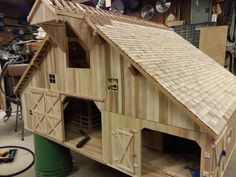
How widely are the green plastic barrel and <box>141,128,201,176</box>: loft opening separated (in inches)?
89.7

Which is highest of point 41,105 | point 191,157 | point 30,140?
point 41,105

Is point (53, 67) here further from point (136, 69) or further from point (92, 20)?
point (136, 69)

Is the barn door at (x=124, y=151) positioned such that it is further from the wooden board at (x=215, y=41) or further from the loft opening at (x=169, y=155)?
the wooden board at (x=215, y=41)

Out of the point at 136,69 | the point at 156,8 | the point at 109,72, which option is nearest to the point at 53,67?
the point at 109,72

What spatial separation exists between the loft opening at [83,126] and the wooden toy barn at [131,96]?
0.05 metres

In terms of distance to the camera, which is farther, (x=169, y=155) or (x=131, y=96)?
(x=169, y=155)

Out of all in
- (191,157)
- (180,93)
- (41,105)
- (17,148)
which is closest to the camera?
(180,93)

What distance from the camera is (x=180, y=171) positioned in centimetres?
379

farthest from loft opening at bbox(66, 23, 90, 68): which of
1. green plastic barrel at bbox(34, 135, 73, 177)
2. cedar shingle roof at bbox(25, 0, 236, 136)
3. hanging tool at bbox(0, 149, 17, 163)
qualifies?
hanging tool at bbox(0, 149, 17, 163)

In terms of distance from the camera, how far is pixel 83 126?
6016 millimetres

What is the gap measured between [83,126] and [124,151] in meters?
2.39

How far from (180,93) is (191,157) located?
1.91 metres

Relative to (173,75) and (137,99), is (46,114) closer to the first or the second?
(137,99)

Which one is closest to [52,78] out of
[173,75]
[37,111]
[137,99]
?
[37,111]
